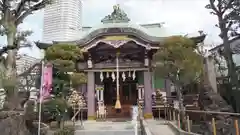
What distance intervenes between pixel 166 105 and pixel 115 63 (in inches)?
180

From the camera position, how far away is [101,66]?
677 inches

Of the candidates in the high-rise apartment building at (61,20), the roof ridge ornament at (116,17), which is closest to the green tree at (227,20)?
the roof ridge ornament at (116,17)

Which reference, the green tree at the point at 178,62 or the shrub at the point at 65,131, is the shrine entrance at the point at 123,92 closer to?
the green tree at the point at 178,62

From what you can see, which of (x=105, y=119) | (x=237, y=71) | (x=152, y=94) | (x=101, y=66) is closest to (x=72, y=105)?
(x=105, y=119)

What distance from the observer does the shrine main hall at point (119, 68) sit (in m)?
16.5

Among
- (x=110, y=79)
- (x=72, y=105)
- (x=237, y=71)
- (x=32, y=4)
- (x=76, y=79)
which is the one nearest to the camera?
(x=32, y=4)

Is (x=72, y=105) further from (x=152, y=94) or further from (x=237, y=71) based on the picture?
(x=237, y=71)

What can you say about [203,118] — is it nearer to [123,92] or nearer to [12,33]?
[123,92]

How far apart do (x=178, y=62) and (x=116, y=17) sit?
10404mm

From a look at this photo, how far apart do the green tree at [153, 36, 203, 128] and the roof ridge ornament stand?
8.79m

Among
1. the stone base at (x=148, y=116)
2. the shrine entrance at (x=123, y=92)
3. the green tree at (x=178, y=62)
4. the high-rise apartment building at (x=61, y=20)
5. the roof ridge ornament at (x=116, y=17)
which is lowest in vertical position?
the stone base at (x=148, y=116)

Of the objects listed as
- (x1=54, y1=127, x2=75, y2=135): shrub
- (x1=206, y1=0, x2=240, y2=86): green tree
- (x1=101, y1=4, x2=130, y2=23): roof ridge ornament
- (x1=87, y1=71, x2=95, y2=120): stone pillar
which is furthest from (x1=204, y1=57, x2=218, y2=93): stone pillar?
(x1=54, y1=127, x2=75, y2=135): shrub

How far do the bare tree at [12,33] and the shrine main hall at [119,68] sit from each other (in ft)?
21.1

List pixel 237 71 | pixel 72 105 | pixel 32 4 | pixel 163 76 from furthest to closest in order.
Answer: pixel 237 71, pixel 72 105, pixel 163 76, pixel 32 4
